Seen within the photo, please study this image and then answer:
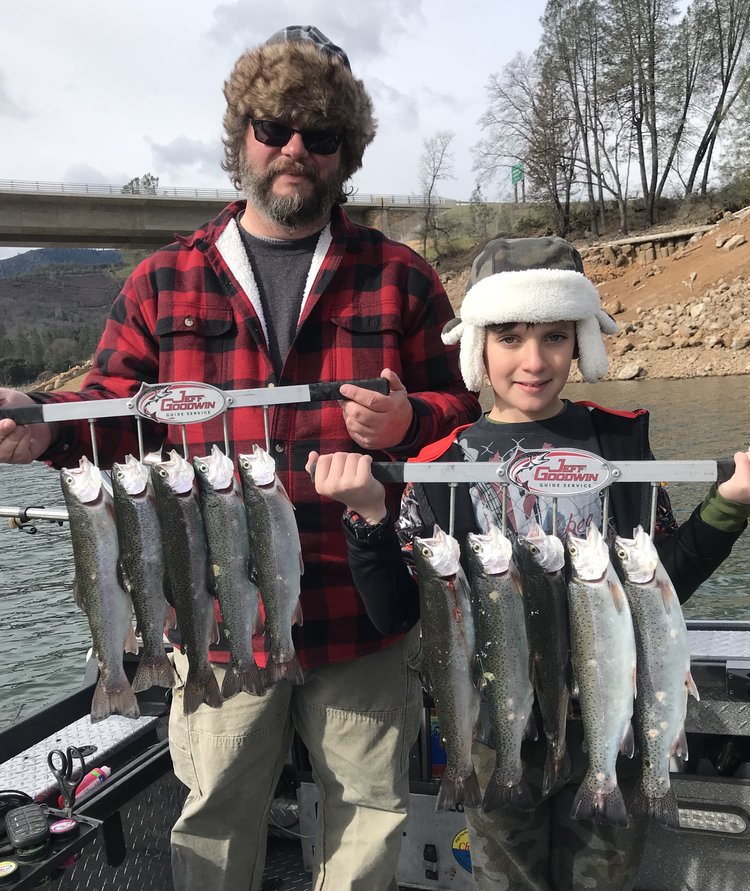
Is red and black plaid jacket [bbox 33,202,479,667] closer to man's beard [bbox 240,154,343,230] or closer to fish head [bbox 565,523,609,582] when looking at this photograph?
man's beard [bbox 240,154,343,230]

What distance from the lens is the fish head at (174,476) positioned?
2270 millimetres

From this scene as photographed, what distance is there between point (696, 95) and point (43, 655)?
1740 inches

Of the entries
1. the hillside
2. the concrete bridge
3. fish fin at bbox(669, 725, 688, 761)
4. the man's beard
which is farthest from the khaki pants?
the concrete bridge

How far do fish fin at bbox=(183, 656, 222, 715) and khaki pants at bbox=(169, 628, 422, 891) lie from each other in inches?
13.4

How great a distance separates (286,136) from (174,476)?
4.39ft

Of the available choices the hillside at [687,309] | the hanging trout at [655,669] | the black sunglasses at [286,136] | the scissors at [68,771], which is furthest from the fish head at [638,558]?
the hillside at [687,309]

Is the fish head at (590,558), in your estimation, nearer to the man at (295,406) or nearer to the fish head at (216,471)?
the man at (295,406)

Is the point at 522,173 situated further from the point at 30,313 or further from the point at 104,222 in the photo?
the point at 30,313

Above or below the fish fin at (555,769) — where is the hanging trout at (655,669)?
above

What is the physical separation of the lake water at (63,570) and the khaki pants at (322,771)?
5.18 metres

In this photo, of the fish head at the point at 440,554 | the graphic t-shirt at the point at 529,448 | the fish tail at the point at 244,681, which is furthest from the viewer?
the graphic t-shirt at the point at 529,448

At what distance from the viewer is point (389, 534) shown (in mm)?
2301

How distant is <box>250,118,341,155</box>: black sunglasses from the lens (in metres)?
2.71

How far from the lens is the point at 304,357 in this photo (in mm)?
2791
